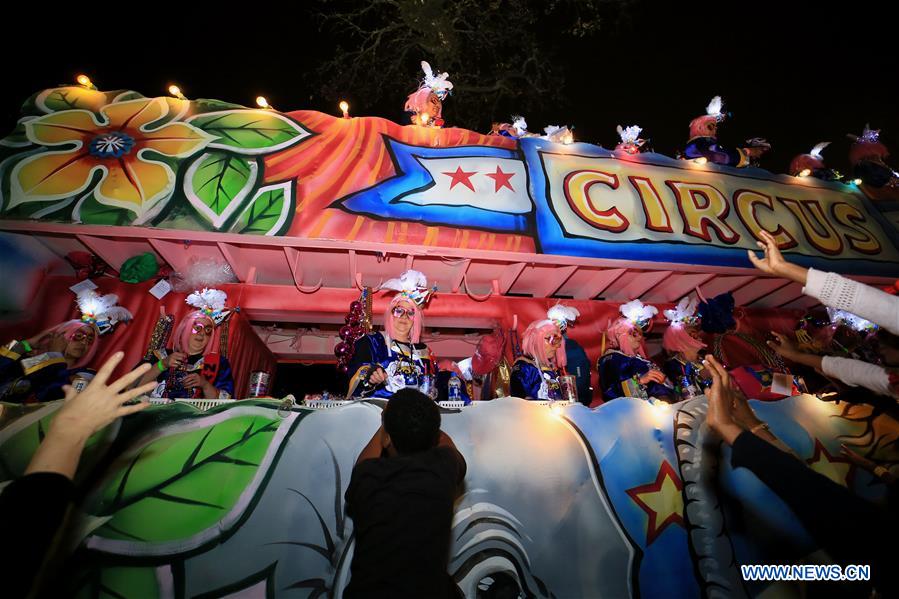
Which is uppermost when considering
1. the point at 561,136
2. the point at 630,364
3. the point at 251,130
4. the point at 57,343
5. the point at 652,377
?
the point at 561,136

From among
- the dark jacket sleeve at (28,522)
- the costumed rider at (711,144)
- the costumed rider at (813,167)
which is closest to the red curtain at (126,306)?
the dark jacket sleeve at (28,522)

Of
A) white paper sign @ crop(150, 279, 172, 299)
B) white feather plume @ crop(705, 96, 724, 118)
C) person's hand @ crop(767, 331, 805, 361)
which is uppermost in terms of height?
white feather plume @ crop(705, 96, 724, 118)

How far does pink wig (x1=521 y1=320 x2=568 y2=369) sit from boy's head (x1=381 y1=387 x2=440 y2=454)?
8.80 ft

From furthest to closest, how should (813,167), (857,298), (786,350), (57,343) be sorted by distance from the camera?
1. (813,167)
2. (57,343)
3. (786,350)
4. (857,298)

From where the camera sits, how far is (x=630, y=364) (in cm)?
439

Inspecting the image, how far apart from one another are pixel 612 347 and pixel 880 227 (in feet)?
14.4

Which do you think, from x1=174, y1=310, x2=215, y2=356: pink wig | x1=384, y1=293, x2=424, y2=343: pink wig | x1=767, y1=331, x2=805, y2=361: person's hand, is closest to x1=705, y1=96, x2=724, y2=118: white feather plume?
x1=767, y1=331, x2=805, y2=361: person's hand

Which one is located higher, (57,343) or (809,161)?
(809,161)

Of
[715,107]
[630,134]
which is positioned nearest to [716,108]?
[715,107]

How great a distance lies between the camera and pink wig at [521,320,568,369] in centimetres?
419

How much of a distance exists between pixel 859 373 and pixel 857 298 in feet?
4.52

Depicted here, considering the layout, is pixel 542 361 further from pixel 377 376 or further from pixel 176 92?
pixel 176 92

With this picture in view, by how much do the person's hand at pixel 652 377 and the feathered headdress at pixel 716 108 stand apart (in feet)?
13.0

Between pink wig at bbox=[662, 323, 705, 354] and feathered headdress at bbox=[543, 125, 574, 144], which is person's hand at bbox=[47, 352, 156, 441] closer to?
feathered headdress at bbox=[543, 125, 574, 144]
